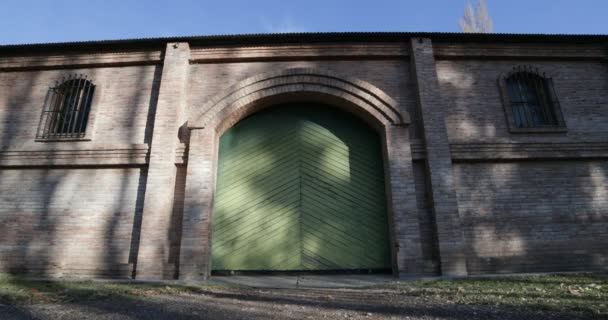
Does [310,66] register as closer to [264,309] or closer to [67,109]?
[67,109]

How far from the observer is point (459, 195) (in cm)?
693

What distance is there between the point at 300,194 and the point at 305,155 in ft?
2.88

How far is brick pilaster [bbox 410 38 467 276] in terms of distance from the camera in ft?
20.8

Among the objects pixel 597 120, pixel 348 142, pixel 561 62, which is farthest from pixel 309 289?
pixel 561 62

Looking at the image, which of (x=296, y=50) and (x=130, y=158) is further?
(x=296, y=50)

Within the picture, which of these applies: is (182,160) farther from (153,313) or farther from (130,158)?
(153,313)

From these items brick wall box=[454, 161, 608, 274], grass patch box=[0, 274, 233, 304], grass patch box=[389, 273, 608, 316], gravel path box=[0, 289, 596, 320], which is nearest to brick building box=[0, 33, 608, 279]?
brick wall box=[454, 161, 608, 274]

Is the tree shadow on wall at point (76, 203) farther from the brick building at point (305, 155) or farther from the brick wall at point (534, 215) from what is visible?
the brick wall at point (534, 215)

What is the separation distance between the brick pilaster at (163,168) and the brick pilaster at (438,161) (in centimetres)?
501

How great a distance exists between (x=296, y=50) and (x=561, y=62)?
608 cm

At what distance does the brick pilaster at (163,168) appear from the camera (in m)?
6.47

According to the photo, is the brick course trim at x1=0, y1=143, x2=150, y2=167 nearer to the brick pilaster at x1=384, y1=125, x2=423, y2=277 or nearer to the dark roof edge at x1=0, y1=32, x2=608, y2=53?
the dark roof edge at x1=0, y1=32, x2=608, y2=53

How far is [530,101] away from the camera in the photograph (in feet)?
25.7

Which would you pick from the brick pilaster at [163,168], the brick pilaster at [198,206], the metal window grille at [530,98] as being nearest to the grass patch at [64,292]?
the brick pilaster at [198,206]
